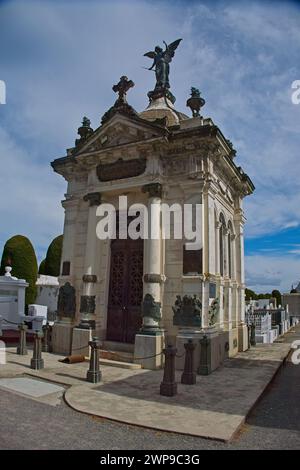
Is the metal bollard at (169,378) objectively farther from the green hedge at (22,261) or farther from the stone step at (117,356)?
the green hedge at (22,261)

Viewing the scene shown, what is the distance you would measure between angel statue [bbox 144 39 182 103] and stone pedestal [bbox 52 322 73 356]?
8.83 m

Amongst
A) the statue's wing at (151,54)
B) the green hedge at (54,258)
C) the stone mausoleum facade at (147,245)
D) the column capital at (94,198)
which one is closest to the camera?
the stone mausoleum facade at (147,245)

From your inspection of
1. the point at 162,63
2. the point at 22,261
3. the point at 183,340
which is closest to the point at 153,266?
the point at 183,340

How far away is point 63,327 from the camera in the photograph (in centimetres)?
1053

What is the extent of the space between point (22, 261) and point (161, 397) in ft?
57.1

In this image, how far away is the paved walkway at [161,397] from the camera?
16.0 feet

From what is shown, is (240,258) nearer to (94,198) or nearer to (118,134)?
(94,198)

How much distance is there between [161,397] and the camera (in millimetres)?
6090

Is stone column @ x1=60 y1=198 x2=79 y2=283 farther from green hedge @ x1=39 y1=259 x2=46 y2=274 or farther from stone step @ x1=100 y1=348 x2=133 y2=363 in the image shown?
green hedge @ x1=39 y1=259 x2=46 y2=274

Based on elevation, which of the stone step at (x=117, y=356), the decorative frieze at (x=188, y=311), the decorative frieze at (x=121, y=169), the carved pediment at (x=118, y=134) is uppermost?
the carved pediment at (x=118, y=134)

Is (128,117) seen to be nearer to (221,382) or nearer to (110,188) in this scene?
(110,188)

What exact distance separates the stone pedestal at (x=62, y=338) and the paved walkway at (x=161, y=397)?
1003mm

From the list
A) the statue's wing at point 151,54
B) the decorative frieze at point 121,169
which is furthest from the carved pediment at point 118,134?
the statue's wing at point 151,54

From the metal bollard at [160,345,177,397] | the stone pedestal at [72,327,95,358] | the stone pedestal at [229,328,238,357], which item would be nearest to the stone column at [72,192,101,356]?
the stone pedestal at [72,327,95,358]
